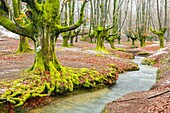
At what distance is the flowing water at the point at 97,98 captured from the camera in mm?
10938

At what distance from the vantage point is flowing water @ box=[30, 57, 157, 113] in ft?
35.9

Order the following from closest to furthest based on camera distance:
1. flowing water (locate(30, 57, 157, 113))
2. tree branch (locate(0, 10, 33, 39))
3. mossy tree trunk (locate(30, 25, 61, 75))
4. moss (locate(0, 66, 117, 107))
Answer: moss (locate(0, 66, 117, 107)) → flowing water (locate(30, 57, 157, 113)) → tree branch (locate(0, 10, 33, 39)) → mossy tree trunk (locate(30, 25, 61, 75))

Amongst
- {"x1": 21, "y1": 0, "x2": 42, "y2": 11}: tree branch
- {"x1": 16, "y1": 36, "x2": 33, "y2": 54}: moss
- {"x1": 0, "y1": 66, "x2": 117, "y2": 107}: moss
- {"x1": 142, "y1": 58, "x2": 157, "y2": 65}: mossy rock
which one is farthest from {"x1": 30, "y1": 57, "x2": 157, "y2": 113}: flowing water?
{"x1": 16, "y1": 36, "x2": 33, "y2": 54}: moss

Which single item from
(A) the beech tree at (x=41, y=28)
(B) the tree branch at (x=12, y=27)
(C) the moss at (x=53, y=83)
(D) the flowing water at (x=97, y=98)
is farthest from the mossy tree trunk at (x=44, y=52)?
(D) the flowing water at (x=97, y=98)

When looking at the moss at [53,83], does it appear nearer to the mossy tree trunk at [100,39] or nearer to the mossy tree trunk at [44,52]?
the mossy tree trunk at [44,52]

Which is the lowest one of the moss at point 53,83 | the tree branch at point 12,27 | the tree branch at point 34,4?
the moss at point 53,83

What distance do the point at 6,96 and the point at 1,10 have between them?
5.38 metres

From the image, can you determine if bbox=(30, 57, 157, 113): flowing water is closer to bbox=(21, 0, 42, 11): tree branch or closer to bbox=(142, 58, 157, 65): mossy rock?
bbox=(21, 0, 42, 11): tree branch

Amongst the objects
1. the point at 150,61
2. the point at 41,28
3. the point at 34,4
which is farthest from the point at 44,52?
the point at 150,61

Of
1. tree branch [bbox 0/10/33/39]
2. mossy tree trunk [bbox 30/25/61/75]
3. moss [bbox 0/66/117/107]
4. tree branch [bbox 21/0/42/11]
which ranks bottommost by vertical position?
moss [bbox 0/66/117/107]

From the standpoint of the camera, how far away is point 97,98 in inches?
507

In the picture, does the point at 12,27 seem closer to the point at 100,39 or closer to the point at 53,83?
the point at 53,83

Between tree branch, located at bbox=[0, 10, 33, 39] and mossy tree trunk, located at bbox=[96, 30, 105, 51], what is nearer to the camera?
tree branch, located at bbox=[0, 10, 33, 39]

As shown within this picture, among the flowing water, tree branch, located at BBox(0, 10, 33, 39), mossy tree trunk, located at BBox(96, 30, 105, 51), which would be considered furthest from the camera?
mossy tree trunk, located at BBox(96, 30, 105, 51)
